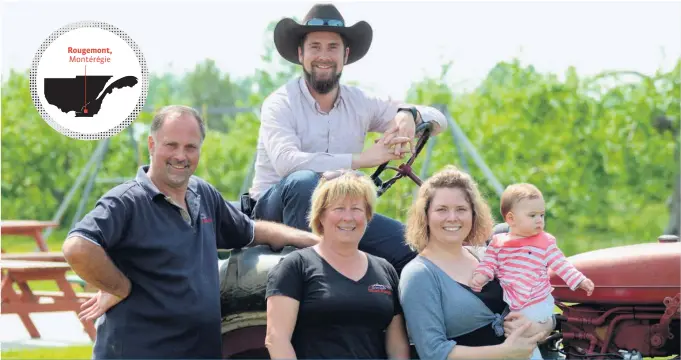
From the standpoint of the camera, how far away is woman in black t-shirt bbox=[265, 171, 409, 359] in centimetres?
349

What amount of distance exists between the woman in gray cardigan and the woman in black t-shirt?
0.11 m

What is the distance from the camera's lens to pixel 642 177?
1280 centimetres

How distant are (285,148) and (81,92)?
222cm

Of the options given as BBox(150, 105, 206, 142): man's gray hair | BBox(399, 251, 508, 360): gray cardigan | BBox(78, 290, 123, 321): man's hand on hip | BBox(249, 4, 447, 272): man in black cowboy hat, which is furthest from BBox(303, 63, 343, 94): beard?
BBox(78, 290, 123, 321): man's hand on hip

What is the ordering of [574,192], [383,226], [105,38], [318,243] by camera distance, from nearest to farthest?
[318,243] < [383,226] < [105,38] < [574,192]

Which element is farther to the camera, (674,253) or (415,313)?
(674,253)

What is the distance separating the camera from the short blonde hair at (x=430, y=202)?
3.75 meters

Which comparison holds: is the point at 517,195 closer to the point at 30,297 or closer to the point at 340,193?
the point at 340,193

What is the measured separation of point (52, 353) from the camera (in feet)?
24.2

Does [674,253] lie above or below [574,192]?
above

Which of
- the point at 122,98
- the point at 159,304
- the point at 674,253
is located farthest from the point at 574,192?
the point at 159,304

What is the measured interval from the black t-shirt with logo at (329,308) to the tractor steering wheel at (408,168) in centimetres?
82

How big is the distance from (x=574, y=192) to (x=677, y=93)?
6.32 feet

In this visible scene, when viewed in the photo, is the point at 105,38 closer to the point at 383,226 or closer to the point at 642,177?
the point at 383,226
